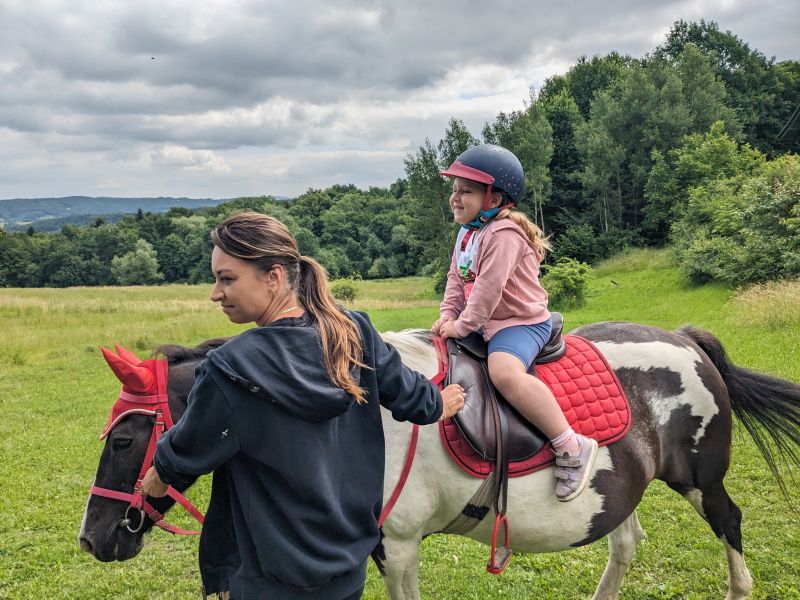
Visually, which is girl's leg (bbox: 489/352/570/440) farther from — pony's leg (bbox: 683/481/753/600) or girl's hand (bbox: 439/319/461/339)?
pony's leg (bbox: 683/481/753/600)

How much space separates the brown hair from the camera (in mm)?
1678

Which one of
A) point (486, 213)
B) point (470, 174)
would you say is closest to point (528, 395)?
point (486, 213)

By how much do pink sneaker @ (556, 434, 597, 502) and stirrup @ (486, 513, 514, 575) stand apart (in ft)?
0.97

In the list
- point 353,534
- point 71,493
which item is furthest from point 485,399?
point 71,493

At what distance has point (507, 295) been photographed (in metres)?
2.79

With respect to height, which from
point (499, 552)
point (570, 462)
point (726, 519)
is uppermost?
point (570, 462)

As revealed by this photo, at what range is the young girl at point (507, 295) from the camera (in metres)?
2.62

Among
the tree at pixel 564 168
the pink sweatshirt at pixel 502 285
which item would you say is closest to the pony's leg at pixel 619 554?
the pink sweatshirt at pixel 502 285

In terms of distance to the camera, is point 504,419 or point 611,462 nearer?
point 504,419

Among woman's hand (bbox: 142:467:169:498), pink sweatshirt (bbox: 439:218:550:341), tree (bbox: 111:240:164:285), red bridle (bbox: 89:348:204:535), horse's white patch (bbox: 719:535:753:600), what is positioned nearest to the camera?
woman's hand (bbox: 142:467:169:498)

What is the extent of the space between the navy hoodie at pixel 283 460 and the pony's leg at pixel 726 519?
2.35m

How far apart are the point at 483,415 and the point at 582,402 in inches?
22.4

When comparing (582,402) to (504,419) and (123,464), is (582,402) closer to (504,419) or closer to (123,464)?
(504,419)

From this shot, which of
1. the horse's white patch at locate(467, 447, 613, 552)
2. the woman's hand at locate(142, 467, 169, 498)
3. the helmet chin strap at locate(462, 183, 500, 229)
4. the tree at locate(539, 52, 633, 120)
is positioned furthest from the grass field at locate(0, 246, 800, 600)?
the tree at locate(539, 52, 633, 120)
